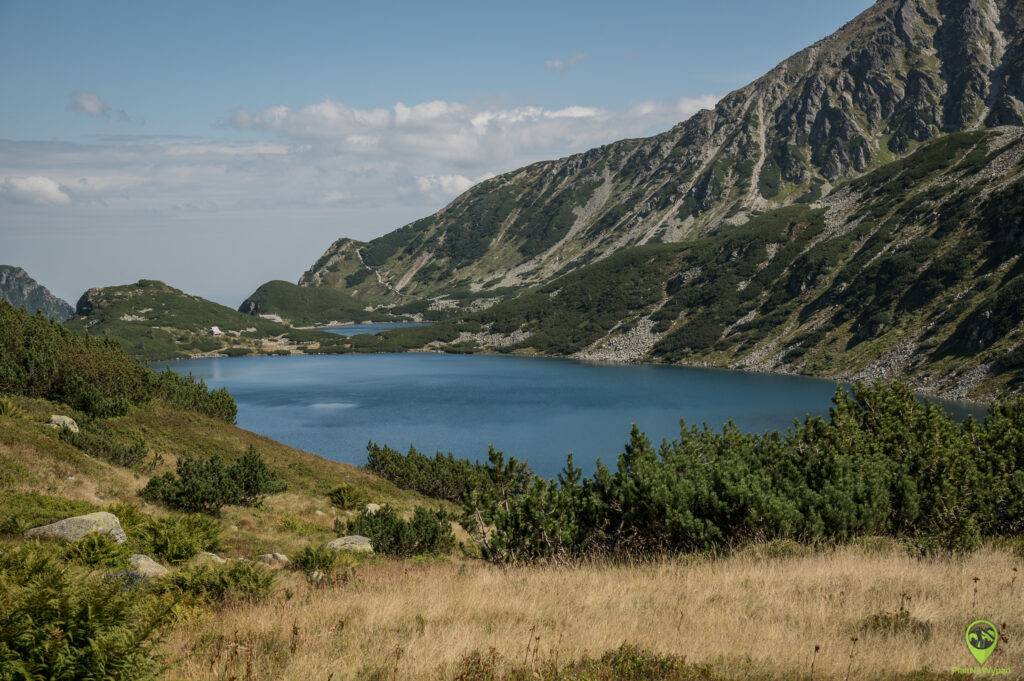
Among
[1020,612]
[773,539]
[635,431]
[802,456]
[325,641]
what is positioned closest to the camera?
[325,641]

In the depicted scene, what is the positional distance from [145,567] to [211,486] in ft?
50.9

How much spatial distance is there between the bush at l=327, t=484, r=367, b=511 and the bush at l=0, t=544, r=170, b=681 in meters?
30.7

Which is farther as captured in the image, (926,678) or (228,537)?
(228,537)

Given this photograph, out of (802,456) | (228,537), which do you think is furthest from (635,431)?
(228,537)

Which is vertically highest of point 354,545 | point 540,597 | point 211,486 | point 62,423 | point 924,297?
point 924,297

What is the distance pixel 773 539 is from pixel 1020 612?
295 inches

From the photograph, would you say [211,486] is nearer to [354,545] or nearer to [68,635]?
[354,545]

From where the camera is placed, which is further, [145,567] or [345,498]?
[345,498]

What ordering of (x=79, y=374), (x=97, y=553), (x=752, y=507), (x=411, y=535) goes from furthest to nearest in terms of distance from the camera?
(x=79, y=374), (x=411, y=535), (x=752, y=507), (x=97, y=553)

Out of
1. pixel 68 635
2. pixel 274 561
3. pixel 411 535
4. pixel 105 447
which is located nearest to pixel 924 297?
pixel 411 535

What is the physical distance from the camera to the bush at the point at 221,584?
38.2 ft

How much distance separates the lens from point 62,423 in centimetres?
3369

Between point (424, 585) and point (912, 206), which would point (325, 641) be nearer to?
point (424, 585)

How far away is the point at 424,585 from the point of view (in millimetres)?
12867
